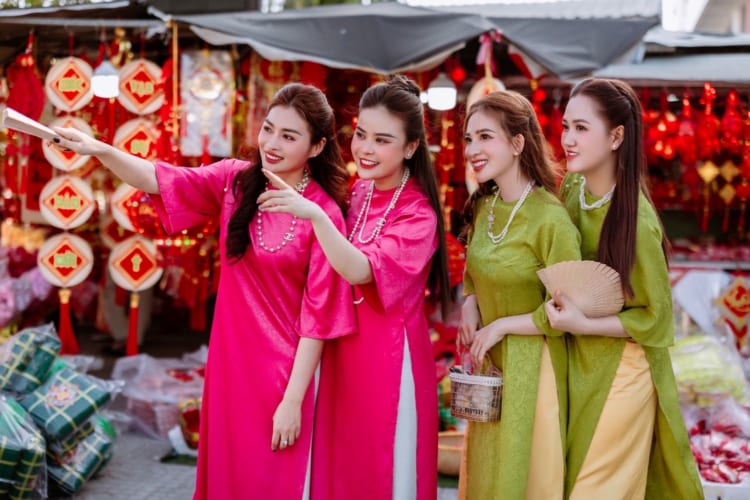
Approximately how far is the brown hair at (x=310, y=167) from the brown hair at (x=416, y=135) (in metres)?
0.14

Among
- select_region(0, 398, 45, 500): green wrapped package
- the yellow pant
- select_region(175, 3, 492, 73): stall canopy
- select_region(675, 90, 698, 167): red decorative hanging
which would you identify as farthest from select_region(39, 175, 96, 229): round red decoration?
select_region(675, 90, 698, 167): red decorative hanging

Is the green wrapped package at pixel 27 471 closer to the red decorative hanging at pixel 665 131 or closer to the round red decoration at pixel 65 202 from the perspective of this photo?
the round red decoration at pixel 65 202

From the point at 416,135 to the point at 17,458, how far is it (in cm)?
222

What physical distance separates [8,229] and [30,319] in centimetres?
83

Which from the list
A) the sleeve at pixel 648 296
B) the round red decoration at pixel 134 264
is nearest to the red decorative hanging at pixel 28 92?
the round red decoration at pixel 134 264

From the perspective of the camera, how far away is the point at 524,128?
2.52 m

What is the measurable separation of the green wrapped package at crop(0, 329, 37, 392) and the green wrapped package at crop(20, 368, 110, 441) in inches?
4.6

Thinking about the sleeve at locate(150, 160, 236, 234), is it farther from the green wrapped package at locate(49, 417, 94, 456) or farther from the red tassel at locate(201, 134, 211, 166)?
the red tassel at locate(201, 134, 211, 166)

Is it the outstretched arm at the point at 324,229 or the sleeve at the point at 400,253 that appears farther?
the sleeve at the point at 400,253

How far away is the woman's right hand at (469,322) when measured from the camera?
2689 mm

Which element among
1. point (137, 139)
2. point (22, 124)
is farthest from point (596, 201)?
point (137, 139)

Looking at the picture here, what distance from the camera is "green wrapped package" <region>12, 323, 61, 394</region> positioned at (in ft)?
12.9

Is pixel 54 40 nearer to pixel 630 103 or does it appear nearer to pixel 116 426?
pixel 116 426

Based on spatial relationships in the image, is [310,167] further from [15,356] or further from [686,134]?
[686,134]
